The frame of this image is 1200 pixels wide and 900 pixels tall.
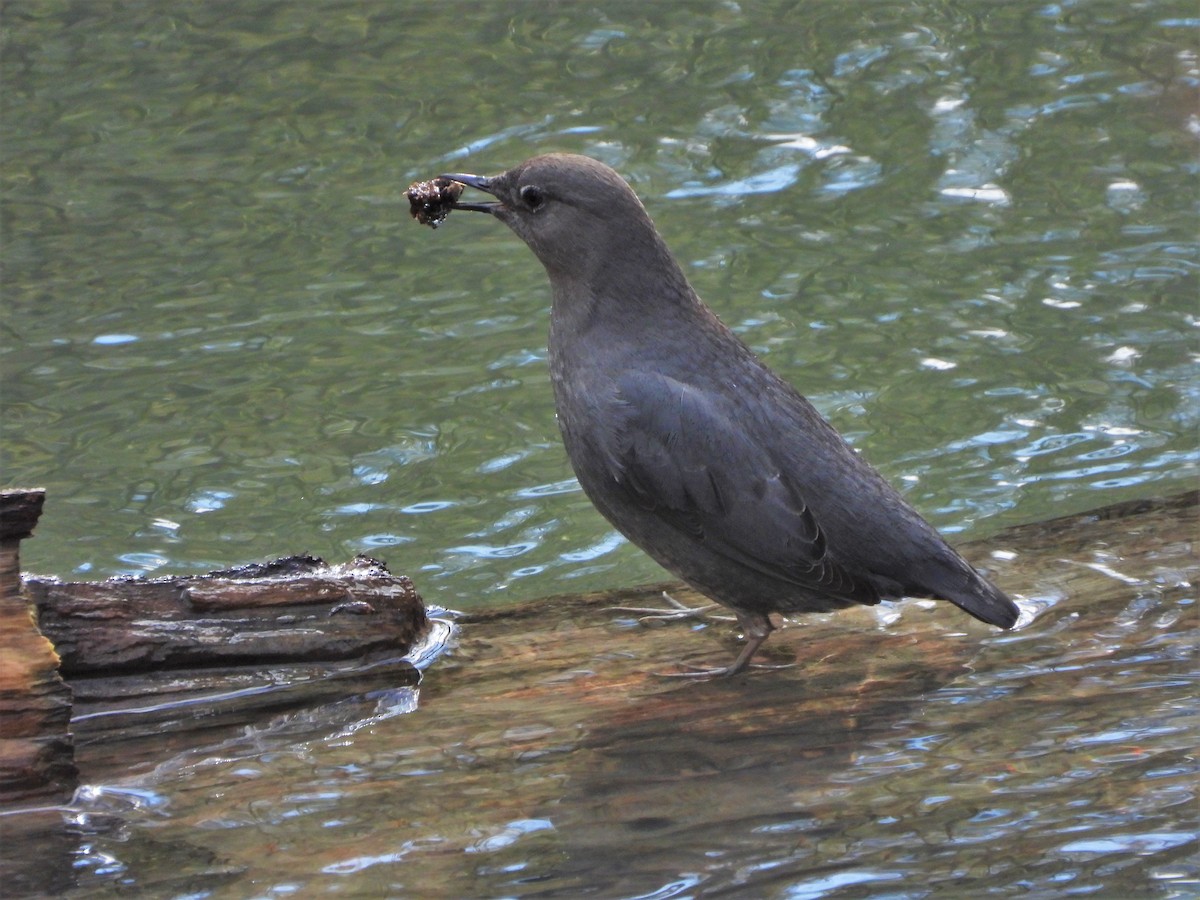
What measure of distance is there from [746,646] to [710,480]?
19.8 inches

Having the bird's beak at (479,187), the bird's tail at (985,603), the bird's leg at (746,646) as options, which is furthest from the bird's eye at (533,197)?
the bird's tail at (985,603)

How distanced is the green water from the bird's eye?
58.2 inches

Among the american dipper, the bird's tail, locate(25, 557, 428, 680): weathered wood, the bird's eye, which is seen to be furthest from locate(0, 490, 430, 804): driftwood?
the bird's tail

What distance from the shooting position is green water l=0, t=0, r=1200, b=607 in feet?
21.6

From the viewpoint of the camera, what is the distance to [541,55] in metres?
9.97

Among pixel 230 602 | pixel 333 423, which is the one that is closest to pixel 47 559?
pixel 333 423

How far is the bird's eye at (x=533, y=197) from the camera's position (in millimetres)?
5230

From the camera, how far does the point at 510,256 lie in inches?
330

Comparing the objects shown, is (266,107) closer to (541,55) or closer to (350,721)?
(541,55)

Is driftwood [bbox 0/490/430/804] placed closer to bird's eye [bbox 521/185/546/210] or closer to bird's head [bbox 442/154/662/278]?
bird's head [bbox 442/154/662/278]

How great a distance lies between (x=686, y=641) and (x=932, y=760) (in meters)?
1.23

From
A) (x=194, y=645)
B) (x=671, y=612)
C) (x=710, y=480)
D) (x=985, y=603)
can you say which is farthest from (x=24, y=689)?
(x=985, y=603)

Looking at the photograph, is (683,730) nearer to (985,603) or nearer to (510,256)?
(985,603)

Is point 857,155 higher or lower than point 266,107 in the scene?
lower
